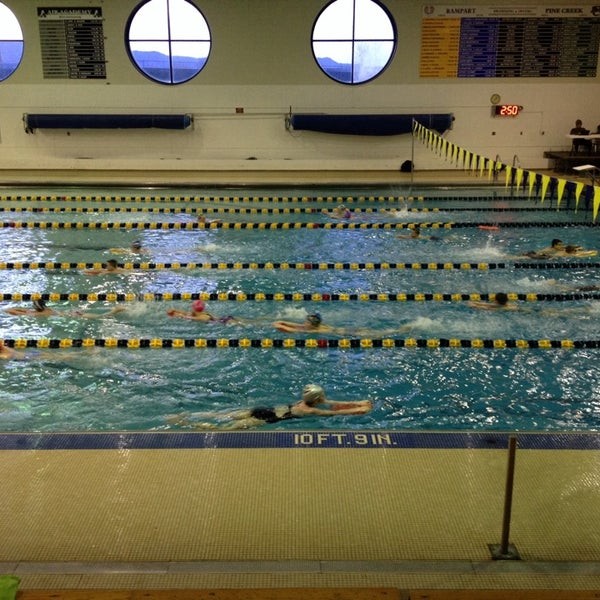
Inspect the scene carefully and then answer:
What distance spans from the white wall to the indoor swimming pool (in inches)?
179

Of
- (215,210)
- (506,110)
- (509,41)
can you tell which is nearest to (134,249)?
(215,210)

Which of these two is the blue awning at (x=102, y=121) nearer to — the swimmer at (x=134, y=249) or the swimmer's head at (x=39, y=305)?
the swimmer at (x=134, y=249)

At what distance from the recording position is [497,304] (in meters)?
6.37

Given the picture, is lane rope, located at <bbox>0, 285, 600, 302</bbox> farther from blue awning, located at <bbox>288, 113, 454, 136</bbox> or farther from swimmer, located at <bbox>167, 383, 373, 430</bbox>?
blue awning, located at <bbox>288, 113, 454, 136</bbox>

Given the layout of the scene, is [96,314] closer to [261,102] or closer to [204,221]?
[204,221]

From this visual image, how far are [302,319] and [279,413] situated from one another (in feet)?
6.12

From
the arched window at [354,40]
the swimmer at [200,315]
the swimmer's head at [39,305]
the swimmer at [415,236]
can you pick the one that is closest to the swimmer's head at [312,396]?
the swimmer at [200,315]

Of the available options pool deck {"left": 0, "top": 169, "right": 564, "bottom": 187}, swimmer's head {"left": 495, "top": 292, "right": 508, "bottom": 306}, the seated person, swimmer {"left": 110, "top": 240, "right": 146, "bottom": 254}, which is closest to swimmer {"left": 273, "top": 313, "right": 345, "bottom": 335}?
swimmer's head {"left": 495, "top": 292, "right": 508, "bottom": 306}

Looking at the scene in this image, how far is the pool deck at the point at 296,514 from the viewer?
2418 mm

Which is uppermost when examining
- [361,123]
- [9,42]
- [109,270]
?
[9,42]

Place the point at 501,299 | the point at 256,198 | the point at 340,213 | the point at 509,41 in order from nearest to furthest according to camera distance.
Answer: the point at 501,299
the point at 340,213
the point at 256,198
the point at 509,41

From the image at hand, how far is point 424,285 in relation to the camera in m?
7.10

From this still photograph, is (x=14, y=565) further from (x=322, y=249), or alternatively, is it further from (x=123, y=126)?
(x=123, y=126)

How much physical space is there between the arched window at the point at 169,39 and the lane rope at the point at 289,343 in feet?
33.4
